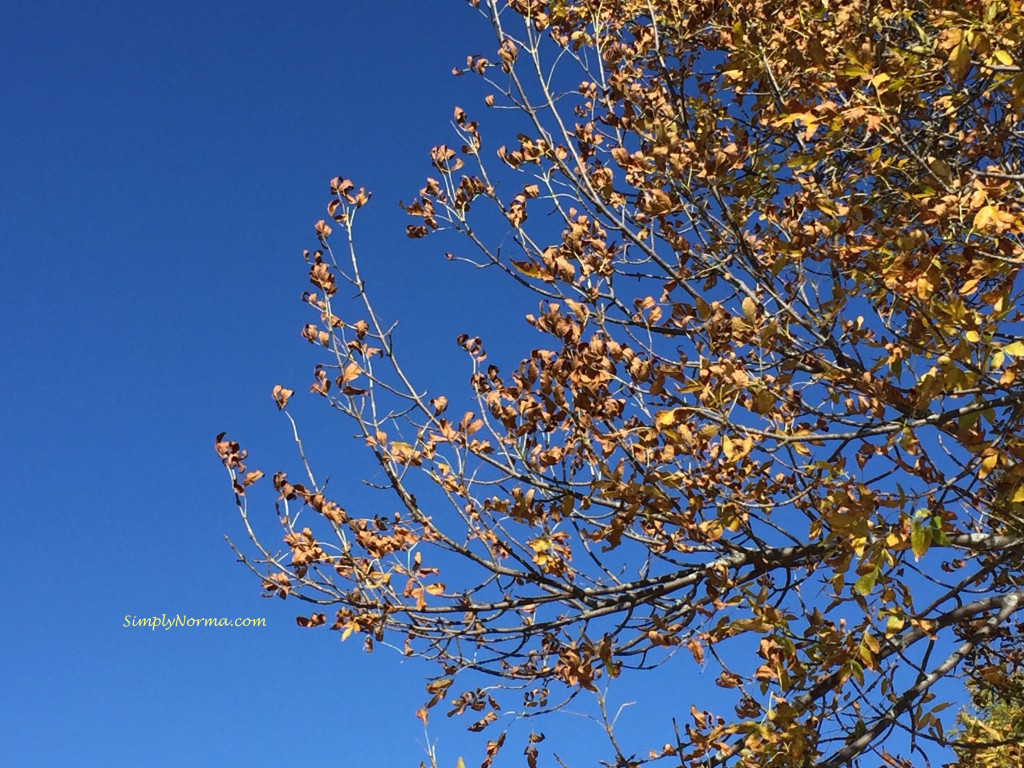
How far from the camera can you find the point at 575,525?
12.9 feet

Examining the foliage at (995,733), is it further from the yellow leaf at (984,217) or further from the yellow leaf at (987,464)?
the yellow leaf at (984,217)

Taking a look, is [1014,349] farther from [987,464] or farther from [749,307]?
[749,307]

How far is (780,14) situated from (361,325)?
2.63 metres

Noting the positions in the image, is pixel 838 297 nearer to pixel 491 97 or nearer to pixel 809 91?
pixel 809 91

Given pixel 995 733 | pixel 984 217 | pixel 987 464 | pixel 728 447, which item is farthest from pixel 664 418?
pixel 995 733

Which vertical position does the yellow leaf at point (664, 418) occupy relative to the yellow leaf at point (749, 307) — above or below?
below

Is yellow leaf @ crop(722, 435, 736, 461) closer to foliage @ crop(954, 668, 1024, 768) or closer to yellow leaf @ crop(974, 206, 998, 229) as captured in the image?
yellow leaf @ crop(974, 206, 998, 229)

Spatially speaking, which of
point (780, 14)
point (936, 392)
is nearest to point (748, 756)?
point (936, 392)

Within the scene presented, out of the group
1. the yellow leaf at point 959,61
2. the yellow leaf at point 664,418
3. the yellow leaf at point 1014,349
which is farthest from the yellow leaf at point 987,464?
the yellow leaf at point 959,61

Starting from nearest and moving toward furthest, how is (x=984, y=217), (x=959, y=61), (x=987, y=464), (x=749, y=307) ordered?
(x=959, y=61), (x=984, y=217), (x=987, y=464), (x=749, y=307)

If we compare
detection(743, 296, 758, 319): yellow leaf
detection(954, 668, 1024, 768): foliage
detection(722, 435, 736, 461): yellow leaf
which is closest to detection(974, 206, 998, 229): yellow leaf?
detection(743, 296, 758, 319): yellow leaf

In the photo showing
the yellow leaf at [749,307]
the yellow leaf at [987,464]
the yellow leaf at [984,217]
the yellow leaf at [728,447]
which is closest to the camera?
the yellow leaf at [984,217]

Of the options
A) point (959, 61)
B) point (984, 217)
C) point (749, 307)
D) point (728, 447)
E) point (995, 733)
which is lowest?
point (995, 733)

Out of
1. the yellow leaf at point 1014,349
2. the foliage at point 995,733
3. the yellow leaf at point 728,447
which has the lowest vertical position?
the foliage at point 995,733
